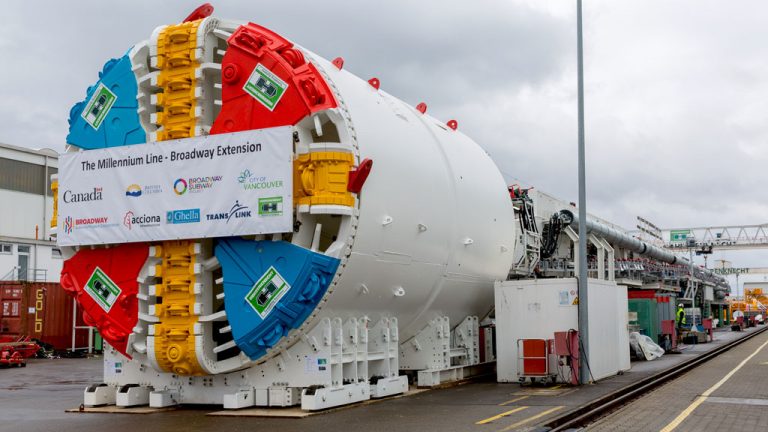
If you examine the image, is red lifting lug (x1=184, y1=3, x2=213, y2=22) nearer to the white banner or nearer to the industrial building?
the white banner

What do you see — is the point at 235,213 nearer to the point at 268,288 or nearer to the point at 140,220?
the point at 268,288

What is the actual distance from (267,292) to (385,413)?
8.25 feet

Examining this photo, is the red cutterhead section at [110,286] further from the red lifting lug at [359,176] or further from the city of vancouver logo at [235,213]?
the red lifting lug at [359,176]

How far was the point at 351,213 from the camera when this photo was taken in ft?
40.3

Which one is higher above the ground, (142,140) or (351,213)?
(142,140)

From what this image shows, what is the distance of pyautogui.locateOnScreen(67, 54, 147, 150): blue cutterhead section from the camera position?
45.1 feet

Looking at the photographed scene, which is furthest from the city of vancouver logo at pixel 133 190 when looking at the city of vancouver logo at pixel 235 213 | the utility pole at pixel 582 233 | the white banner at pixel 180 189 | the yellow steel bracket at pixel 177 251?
the utility pole at pixel 582 233

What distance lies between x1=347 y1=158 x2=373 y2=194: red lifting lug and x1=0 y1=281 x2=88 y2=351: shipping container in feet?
74.8

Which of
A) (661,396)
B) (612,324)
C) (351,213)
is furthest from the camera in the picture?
(612,324)

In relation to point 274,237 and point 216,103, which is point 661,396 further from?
point 216,103

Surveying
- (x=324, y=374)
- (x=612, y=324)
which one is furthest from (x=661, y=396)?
(x=324, y=374)

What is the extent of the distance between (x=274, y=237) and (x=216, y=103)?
272cm

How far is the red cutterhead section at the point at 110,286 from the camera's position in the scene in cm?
1332

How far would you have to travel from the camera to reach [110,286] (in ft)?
44.4
